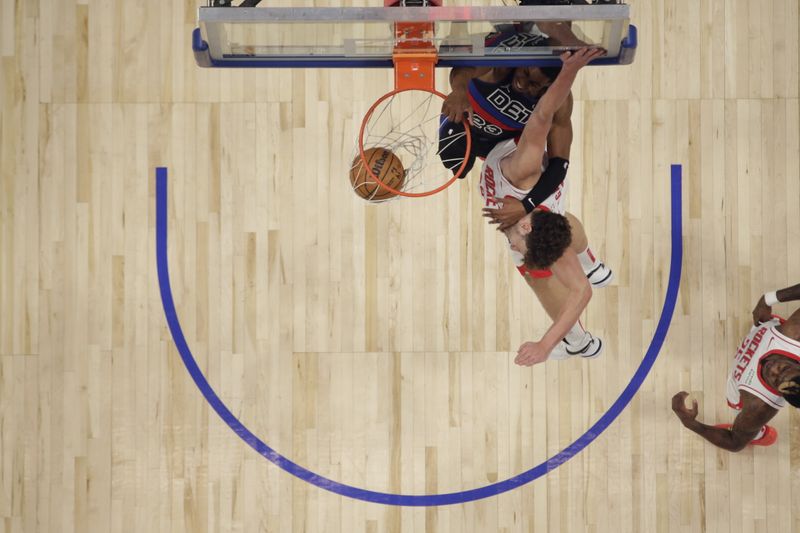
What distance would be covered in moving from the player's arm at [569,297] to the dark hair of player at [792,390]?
142 cm

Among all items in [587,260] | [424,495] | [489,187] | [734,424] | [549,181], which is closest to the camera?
[549,181]

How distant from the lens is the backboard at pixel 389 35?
345cm

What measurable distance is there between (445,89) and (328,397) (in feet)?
7.70

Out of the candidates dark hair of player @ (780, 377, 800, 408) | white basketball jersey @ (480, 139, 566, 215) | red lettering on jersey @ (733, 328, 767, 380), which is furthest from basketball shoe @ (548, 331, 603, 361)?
dark hair of player @ (780, 377, 800, 408)

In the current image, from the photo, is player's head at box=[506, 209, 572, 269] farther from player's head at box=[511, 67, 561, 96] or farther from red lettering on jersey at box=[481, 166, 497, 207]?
player's head at box=[511, 67, 561, 96]

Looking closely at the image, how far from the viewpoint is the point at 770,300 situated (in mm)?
5035

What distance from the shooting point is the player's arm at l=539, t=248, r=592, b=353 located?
14.1 ft

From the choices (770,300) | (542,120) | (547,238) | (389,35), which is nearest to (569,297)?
(547,238)

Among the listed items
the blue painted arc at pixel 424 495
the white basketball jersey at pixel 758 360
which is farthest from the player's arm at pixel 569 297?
the white basketball jersey at pixel 758 360

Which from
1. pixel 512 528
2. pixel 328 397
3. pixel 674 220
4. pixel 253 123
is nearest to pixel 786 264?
pixel 674 220

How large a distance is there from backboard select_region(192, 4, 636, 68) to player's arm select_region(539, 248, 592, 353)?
1132 millimetres

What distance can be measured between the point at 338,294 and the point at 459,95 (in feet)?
6.50

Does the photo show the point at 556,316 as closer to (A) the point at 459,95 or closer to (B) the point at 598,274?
(B) the point at 598,274

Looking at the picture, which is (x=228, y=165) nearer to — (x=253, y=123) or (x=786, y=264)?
(x=253, y=123)
